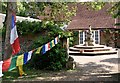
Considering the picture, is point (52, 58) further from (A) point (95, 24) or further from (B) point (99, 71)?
(A) point (95, 24)

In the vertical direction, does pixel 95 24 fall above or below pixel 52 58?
above

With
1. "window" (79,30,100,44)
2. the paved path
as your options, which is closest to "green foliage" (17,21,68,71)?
the paved path

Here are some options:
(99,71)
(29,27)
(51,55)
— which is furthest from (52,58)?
(29,27)

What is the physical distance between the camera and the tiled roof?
2712 cm

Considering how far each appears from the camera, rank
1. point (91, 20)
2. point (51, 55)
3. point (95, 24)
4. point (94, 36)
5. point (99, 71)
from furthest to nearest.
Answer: point (91, 20) < point (95, 24) < point (94, 36) < point (51, 55) < point (99, 71)

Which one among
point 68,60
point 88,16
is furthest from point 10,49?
point 88,16

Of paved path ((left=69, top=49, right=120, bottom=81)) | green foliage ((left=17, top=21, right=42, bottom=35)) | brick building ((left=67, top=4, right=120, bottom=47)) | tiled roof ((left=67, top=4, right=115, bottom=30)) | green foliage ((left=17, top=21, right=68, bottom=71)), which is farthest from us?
tiled roof ((left=67, top=4, right=115, bottom=30))

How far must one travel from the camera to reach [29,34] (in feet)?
45.7

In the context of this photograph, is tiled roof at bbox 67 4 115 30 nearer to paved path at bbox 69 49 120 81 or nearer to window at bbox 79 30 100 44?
window at bbox 79 30 100 44

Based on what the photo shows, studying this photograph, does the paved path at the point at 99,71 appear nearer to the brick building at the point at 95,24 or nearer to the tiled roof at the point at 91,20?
the brick building at the point at 95,24

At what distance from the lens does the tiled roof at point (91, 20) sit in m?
27.1

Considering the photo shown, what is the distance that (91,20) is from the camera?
95.5 ft

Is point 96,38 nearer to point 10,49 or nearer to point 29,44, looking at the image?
point 29,44

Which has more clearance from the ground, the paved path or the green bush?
the green bush
